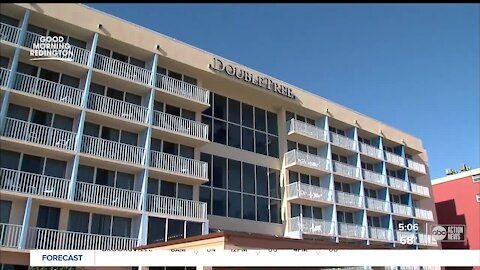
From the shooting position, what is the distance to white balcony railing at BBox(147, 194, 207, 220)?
21163mm

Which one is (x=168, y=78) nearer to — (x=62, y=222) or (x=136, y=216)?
(x=136, y=216)

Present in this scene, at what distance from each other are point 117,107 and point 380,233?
66.7ft

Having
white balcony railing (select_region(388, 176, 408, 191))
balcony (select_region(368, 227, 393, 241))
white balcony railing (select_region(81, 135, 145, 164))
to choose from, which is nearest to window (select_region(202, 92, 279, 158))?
white balcony railing (select_region(81, 135, 145, 164))

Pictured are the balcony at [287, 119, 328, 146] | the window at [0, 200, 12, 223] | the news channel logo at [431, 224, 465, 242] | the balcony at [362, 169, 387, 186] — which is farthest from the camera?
the balcony at [362, 169, 387, 186]

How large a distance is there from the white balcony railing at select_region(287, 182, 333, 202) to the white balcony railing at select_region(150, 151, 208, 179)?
6365 mm

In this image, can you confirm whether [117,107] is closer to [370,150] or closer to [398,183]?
[370,150]

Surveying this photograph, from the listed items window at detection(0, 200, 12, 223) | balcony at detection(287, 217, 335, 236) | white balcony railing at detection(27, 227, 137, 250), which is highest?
balcony at detection(287, 217, 335, 236)

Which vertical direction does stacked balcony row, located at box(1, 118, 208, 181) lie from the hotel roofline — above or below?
below

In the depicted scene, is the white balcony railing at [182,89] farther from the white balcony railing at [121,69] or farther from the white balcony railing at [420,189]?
the white balcony railing at [420,189]

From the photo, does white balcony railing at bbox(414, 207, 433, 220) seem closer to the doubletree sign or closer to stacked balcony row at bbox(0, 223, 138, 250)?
the doubletree sign

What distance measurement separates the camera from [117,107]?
2156 centimetres

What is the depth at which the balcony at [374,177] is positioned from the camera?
32531 mm

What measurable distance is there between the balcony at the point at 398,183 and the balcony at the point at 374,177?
4.05ft

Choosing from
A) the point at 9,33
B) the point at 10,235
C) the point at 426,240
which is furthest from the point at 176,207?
the point at 426,240
